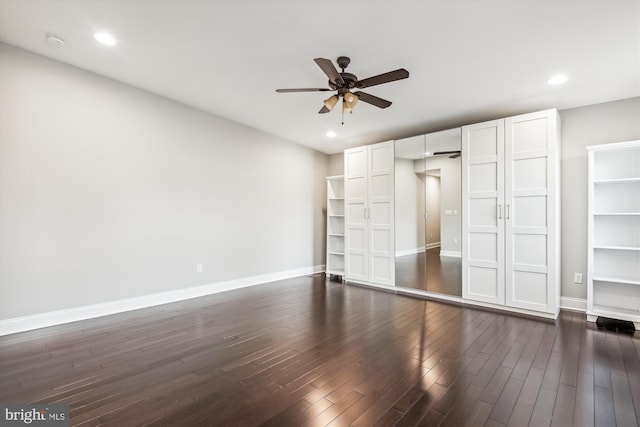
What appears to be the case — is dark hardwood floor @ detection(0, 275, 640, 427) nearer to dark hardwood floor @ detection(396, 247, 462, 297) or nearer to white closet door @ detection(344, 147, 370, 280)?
dark hardwood floor @ detection(396, 247, 462, 297)

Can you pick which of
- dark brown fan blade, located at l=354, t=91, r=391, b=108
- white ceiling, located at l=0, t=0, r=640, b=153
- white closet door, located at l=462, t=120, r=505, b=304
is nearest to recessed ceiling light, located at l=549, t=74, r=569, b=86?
white ceiling, located at l=0, t=0, r=640, b=153

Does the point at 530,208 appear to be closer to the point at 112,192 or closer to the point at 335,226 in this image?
the point at 335,226

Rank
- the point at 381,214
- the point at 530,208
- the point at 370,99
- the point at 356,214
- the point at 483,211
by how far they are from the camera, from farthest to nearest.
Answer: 1. the point at 356,214
2. the point at 381,214
3. the point at 483,211
4. the point at 530,208
5. the point at 370,99

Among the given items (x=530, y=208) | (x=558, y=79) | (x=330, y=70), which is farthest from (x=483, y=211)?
(x=330, y=70)

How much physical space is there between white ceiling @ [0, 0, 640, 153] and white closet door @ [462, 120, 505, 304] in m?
0.49

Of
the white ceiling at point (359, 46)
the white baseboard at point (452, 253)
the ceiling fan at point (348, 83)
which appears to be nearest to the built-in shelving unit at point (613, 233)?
the white ceiling at point (359, 46)

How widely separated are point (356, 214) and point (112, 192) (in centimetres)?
375

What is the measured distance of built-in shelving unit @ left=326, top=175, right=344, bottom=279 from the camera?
585 cm

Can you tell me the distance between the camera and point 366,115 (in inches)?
169

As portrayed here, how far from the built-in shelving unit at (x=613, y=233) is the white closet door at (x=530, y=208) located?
40cm

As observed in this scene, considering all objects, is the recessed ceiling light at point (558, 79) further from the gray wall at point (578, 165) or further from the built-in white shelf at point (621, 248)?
the built-in white shelf at point (621, 248)

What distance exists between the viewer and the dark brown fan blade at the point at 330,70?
7.45 ft

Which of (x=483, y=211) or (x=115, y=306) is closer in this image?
(x=115, y=306)

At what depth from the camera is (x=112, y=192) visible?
11.3ft
